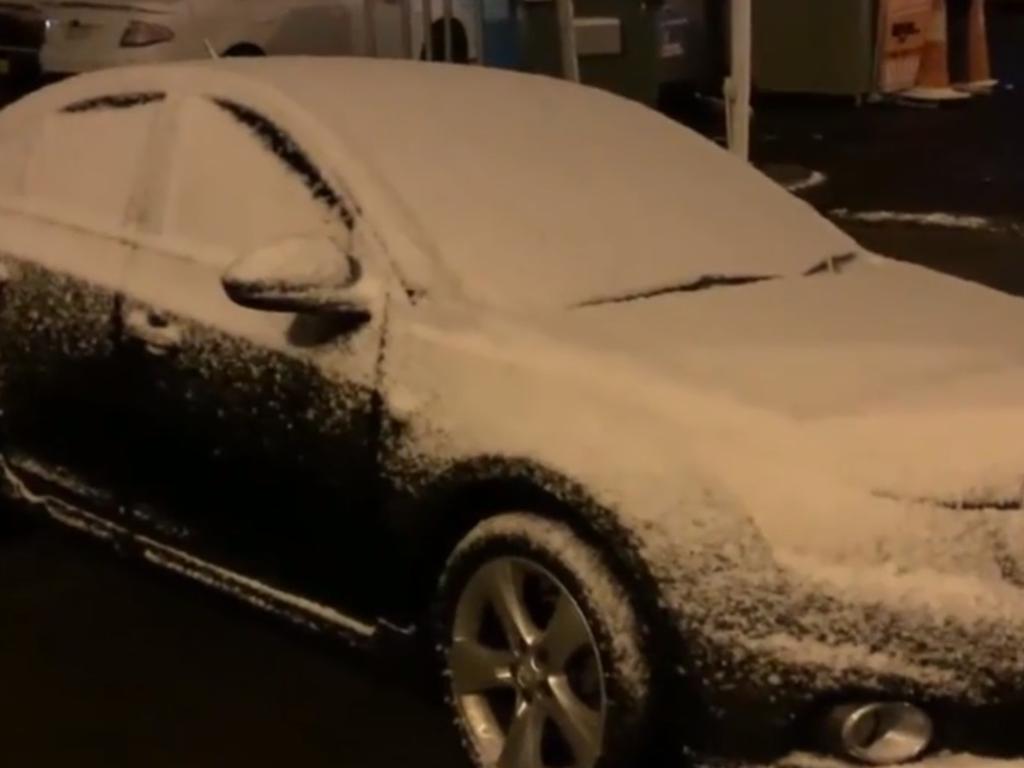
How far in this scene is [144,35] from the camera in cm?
1236

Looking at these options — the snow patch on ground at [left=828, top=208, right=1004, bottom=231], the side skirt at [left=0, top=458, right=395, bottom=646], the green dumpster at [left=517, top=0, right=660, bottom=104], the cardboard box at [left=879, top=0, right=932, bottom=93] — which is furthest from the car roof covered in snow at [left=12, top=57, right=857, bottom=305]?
the cardboard box at [left=879, top=0, right=932, bottom=93]

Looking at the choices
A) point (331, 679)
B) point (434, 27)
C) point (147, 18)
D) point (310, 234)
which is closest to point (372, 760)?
point (331, 679)

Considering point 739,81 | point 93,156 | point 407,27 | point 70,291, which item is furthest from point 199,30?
point 70,291

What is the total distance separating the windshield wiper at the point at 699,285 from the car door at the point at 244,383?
527 millimetres

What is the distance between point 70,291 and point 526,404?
1.55 m

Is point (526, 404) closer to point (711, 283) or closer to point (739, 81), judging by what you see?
point (711, 283)

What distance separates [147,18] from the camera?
12.4 meters

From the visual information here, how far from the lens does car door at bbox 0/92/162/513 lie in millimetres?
4617

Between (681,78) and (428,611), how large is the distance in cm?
1115

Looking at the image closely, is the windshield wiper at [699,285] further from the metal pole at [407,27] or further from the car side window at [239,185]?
the metal pole at [407,27]

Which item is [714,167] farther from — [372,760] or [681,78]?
[681,78]

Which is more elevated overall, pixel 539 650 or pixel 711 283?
pixel 711 283

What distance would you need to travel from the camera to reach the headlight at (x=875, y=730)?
337cm

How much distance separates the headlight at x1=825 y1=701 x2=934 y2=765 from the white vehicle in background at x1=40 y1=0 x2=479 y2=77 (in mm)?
8805
